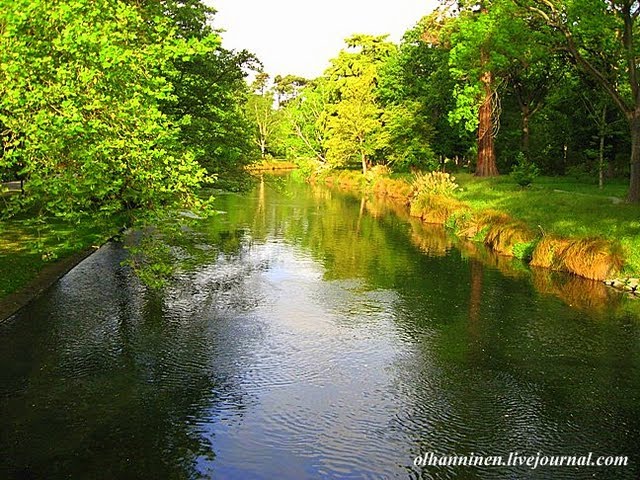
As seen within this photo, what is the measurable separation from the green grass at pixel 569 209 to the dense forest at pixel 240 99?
197cm

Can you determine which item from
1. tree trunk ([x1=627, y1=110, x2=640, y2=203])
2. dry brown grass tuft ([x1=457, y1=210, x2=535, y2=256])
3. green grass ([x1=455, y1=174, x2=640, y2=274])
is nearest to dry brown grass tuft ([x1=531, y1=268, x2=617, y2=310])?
green grass ([x1=455, y1=174, x2=640, y2=274])

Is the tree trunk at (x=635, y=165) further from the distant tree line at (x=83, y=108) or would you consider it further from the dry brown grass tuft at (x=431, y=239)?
the distant tree line at (x=83, y=108)

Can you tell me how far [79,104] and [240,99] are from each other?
24062 millimetres

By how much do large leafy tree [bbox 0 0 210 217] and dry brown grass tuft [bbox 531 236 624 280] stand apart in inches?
549

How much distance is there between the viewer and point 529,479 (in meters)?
8.84

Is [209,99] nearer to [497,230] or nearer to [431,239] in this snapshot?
[431,239]

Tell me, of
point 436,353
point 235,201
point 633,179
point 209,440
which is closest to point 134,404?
point 209,440

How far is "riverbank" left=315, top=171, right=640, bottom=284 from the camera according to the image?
20594mm

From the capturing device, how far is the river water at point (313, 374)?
368 inches

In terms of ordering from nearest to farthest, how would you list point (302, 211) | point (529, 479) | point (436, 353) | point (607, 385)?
point (529, 479)
point (607, 385)
point (436, 353)
point (302, 211)

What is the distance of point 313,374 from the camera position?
1254 cm

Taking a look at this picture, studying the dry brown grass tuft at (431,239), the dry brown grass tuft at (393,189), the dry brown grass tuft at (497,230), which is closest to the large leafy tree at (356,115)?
the dry brown grass tuft at (393,189)

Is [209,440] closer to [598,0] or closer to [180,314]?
[180,314]

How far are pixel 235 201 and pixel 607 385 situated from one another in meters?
36.7
